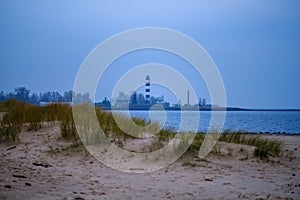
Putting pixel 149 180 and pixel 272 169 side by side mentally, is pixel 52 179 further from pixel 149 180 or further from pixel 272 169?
pixel 272 169

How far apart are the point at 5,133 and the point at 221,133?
6.09 m

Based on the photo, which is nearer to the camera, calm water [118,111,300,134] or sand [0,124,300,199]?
sand [0,124,300,199]

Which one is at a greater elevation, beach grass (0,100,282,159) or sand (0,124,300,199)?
beach grass (0,100,282,159)

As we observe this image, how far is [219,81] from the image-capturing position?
11.1 meters

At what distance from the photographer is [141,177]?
779cm

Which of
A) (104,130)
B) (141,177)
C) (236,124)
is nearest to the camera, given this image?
(141,177)

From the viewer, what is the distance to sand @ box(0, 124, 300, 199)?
619 cm

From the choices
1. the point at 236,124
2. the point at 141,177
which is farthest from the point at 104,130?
the point at 236,124

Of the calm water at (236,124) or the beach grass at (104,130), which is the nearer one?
the beach grass at (104,130)

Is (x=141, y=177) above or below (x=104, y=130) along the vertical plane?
below

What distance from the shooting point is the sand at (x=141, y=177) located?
619 cm

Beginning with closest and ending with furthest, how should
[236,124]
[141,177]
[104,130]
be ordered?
[141,177] < [104,130] < [236,124]

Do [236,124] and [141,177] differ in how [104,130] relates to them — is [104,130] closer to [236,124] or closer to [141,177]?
[141,177]

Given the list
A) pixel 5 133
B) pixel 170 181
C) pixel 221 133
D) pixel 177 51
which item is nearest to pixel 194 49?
pixel 177 51
